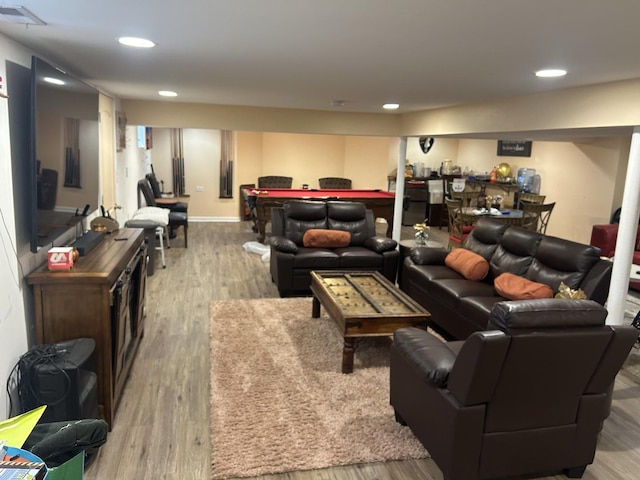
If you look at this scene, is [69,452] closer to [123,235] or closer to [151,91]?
[123,235]

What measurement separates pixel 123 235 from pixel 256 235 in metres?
5.05

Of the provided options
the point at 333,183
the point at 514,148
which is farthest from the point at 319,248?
the point at 514,148

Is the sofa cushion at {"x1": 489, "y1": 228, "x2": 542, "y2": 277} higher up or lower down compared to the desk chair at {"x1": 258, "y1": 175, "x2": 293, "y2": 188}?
lower down

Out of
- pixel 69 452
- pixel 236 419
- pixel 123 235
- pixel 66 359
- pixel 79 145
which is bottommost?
pixel 236 419

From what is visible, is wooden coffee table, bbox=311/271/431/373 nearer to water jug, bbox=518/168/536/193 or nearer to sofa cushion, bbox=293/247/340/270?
sofa cushion, bbox=293/247/340/270

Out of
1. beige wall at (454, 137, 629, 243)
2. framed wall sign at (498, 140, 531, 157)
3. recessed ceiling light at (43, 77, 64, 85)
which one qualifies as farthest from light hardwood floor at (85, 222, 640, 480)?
framed wall sign at (498, 140, 531, 157)

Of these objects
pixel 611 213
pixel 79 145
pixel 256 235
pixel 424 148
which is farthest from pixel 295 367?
pixel 424 148

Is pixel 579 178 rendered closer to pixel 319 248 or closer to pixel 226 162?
pixel 319 248

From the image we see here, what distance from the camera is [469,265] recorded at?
4449 mm

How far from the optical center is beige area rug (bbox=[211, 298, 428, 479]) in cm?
257

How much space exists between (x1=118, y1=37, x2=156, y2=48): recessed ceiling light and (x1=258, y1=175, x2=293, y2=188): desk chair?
743 cm

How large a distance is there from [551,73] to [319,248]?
3065 mm

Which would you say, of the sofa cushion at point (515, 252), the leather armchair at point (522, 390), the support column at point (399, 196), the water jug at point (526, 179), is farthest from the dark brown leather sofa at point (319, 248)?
the water jug at point (526, 179)

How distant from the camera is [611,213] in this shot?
741 cm
